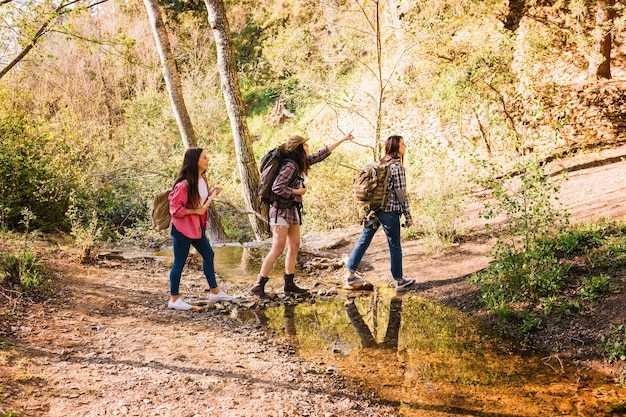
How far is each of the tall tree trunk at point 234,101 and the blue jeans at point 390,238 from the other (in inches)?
151

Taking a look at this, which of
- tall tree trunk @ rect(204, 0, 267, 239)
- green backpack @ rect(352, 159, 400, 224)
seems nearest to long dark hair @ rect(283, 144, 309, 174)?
green backpack @ rect(352, 159, 400, 224)

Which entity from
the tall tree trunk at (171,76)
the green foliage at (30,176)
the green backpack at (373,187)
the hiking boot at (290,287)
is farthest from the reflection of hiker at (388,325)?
the green foliage at (30,176)

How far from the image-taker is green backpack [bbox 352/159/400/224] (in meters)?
6.00

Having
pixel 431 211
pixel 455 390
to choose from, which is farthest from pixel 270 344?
pixel 431 211

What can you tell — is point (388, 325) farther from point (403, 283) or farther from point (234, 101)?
point (234, 101)

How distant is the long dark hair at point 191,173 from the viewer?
Answer: 5.29m

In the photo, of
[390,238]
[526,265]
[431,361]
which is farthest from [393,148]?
[431,361]

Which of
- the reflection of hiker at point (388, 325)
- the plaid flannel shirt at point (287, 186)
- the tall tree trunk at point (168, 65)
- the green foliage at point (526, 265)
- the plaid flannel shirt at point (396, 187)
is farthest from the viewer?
the tall tree trunk at point (168, 65)

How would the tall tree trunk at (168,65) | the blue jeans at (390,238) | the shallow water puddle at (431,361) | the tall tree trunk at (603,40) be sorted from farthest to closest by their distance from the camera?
the tall tree trunk at (603,40), the tall tree trunk at (168,65), the blue jeans at (390,238), the shallow water puddle at (431,361)

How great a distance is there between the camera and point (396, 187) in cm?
601

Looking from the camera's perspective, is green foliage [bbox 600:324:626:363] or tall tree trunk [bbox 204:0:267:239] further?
tall tree trunk [bbox 204:0:267:239]

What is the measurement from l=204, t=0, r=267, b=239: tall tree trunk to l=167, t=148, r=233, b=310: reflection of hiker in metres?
4.28

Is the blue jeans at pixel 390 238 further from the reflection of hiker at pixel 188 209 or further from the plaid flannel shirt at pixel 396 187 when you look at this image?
the reflection of hiker at pixel 188 209

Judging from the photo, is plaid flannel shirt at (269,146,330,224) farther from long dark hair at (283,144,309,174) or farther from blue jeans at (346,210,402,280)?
blue jeans at (346,210,402,280)
